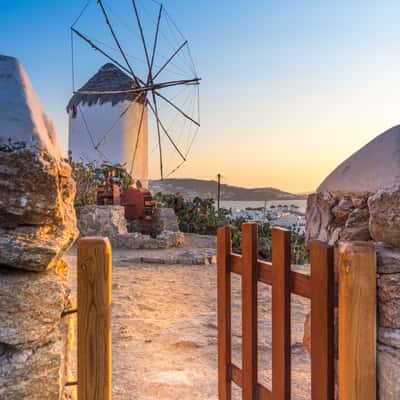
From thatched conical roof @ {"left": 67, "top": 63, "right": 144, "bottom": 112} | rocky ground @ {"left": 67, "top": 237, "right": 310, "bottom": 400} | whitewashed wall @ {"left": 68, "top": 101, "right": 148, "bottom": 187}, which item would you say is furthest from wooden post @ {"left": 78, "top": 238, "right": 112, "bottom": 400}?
thatched conical roof @ {"left": 67, "top": 63, "right": 144, "bottom": 112}

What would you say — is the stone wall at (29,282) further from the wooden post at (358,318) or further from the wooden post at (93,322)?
the wooden post at (358,318)

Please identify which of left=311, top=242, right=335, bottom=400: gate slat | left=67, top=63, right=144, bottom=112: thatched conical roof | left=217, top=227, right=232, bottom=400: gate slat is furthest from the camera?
left=67, top=63, right=144, bottom=112: thatched conical roof

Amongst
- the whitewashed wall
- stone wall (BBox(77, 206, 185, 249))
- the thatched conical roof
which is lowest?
stone wall (BBox(77, 206, 185, 249))

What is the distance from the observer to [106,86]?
17.1 metres

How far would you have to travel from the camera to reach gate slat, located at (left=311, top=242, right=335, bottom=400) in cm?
121

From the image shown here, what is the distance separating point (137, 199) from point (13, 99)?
9.46 meters

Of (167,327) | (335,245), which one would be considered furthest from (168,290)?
(335,245)

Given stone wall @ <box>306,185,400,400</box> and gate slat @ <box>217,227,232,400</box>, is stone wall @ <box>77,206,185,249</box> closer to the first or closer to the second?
gate slat @ <box>217,227,232,400</box>

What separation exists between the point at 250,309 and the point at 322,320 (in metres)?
0.39

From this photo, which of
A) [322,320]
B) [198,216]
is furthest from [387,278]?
[198,216]

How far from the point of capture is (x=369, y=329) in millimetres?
1098

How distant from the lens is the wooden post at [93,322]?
1.09 m

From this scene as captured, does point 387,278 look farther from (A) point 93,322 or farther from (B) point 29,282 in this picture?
(B) point 29,282

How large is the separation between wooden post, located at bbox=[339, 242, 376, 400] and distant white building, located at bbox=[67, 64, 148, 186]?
15684 millimetres
